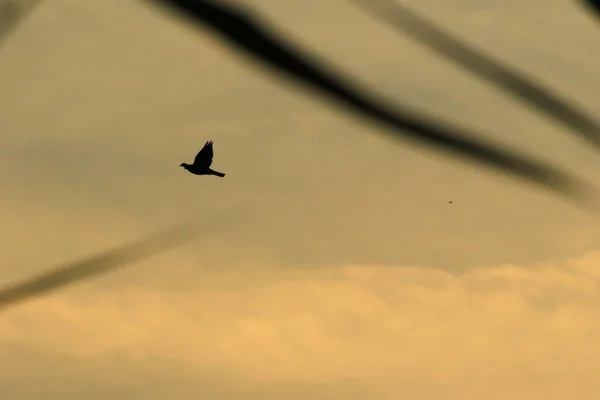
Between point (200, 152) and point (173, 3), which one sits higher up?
point (200, 152)

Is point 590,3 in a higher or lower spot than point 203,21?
higher

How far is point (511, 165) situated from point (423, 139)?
5.9 inches

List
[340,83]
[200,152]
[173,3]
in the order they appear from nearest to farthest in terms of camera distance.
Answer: [173,3], [340,83], [200,152]

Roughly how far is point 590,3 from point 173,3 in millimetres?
464

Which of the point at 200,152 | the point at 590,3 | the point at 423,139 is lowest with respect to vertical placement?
the point at 423,139

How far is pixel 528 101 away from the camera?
1.38m

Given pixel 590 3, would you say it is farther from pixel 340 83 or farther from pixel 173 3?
pixel 173 3

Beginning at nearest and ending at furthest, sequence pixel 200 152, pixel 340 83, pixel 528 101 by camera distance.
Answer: pixel 340 83 → pixel 528 101 → pixel 200 152

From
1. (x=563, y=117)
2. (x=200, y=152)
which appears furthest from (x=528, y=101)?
(x=200, y=152)

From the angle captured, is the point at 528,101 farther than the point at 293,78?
Yes

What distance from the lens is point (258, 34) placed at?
3.96ft

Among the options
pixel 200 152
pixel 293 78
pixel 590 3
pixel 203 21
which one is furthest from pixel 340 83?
pixel 200 152

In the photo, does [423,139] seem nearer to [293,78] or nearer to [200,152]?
[293,78]

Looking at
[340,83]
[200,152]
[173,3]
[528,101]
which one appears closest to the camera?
[173,3]
